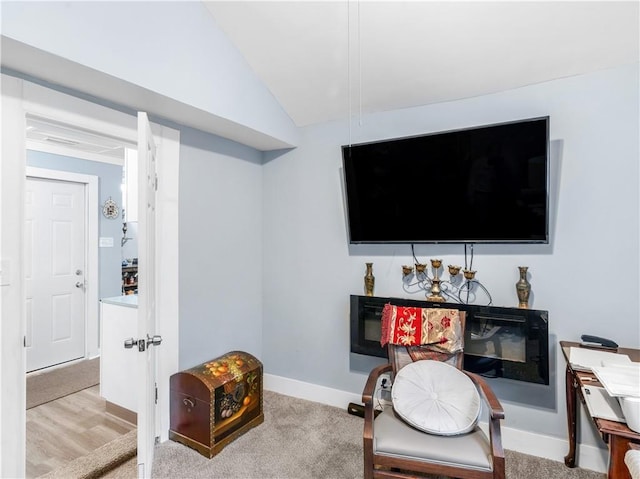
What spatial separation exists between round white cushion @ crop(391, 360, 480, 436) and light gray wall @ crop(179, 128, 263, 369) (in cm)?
151

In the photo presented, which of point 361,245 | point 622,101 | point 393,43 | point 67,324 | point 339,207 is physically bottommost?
point 67,324

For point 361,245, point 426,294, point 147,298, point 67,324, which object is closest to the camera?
point 147,298

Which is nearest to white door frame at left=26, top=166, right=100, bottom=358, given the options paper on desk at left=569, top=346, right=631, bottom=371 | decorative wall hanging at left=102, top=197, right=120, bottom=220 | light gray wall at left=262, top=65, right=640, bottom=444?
decorative wall hanging at left=102, top=197, right=120, bottom=220

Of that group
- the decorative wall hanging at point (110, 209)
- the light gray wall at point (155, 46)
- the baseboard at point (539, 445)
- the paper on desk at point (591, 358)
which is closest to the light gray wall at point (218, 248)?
the light gray wall at point (155, 46)

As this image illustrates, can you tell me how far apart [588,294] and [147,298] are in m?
2.54

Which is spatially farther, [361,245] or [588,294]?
[361,245]

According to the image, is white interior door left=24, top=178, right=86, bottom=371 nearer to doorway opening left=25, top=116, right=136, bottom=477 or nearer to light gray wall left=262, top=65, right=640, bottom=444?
doorway opening left=25, top=116, right=136, bottom=477

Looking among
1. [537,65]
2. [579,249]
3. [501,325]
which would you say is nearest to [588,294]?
[579,249]

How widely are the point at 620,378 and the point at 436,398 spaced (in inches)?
32.9

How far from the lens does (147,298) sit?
1907 millimetres

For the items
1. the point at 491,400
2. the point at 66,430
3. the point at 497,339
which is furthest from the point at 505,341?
the point at 66,430

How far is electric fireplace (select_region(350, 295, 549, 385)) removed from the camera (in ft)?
6.97

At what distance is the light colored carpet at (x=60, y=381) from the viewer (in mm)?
3105

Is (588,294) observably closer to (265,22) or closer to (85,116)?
(265,22)
